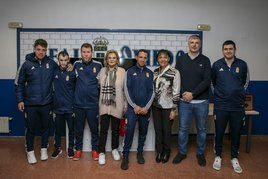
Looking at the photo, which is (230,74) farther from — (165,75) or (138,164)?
(138,164)

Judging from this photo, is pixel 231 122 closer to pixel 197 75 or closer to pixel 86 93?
pixel 197 75

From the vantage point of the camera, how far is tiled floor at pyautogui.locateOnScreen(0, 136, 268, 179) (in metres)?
2.89

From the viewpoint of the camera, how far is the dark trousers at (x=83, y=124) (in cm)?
325

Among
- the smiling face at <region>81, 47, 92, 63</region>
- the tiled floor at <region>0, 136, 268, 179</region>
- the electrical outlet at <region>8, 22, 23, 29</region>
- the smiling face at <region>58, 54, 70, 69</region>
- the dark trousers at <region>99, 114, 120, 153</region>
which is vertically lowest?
the tiled floor at <region>0, 136, 268, 179</region>

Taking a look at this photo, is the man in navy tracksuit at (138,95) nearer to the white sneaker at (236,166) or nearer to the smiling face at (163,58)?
the smiling face at (163,58)

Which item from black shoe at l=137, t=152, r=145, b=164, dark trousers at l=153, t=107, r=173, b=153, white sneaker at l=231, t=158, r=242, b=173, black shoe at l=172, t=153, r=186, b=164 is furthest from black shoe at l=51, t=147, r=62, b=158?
white sneaker at l=231, t=158, r=242, b=173

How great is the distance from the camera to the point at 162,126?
3268 millimetres

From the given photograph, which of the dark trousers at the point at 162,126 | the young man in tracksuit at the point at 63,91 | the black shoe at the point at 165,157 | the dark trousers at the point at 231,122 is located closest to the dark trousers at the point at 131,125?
the dark trousers at the point at 162,126

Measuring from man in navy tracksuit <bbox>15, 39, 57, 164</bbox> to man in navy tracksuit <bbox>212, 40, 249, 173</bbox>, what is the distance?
7.06 feet

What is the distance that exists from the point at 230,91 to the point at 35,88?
2.42 metres

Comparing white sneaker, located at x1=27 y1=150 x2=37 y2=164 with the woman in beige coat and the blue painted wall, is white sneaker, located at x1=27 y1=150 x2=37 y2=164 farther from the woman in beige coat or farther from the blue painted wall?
the blue painted wall

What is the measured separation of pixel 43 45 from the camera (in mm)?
3139

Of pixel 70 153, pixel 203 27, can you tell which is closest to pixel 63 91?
pixel 70 153

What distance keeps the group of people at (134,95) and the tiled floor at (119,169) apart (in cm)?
10
